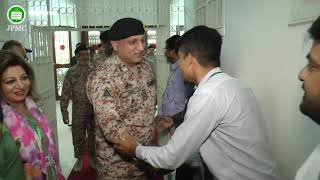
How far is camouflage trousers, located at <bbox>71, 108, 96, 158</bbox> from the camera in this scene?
12.0 ft

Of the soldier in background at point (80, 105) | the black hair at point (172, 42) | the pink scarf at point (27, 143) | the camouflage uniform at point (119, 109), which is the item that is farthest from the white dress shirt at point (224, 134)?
the soldier in background at point (80, 105)

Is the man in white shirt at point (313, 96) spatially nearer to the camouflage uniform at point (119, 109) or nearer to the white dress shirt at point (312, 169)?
the white dress shirt at point (312, 169)

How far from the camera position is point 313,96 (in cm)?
83

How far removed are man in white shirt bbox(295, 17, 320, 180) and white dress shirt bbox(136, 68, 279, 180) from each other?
0.37 meters

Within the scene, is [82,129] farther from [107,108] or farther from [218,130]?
[218,130]

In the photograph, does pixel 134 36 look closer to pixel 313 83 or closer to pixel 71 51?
pixel 313 83

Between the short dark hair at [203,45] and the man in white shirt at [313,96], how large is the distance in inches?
19.2

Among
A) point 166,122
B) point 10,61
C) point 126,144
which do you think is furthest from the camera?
point 166,122

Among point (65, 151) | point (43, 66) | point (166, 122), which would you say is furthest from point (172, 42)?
point (65, 151)

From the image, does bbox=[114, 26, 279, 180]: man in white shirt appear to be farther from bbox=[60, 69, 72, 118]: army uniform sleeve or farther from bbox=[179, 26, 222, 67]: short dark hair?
bbox=[60, 69, 72, 118]: army uniform sleeve

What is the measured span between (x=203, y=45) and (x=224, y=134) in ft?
1.26

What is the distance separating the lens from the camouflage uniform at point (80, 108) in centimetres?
363

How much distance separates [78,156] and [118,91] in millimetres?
2485

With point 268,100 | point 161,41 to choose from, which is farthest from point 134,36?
point 161,41
